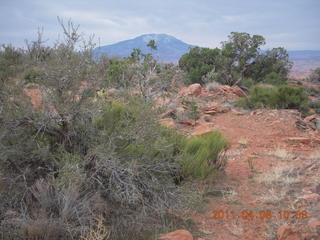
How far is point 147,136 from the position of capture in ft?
12.7

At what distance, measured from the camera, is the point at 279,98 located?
1216 centimetres

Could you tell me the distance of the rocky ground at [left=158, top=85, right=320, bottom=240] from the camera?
11.8 feet

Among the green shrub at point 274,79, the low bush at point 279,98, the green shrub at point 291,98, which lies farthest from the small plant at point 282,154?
the green shrub at point 274,79

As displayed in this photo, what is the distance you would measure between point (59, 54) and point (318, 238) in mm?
3662

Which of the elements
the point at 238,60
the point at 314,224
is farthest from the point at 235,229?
the point at 238,60

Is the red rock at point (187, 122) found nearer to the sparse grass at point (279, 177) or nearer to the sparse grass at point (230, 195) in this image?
the sparse grass at point (279, 177)

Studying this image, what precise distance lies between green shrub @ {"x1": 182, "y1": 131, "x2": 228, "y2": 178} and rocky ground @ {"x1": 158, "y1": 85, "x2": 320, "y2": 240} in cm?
27

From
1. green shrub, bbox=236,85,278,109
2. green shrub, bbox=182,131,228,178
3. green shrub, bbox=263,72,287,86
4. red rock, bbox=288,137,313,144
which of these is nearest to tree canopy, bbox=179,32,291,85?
green shrub, bbox=263,72,287,86

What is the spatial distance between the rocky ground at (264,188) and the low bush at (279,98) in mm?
2196

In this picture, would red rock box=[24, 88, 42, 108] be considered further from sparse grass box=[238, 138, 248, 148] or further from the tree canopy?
the tree canopy

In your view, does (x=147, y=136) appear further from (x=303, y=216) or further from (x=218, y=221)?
(x=303, y=216)

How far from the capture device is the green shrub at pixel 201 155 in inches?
188

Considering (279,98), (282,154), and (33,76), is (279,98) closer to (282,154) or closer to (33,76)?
(282,154)

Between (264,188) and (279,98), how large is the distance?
8043mm
